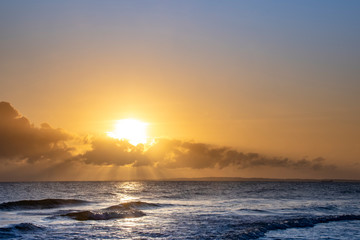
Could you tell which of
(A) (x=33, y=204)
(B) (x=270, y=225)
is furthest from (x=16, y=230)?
(A) (x=33, y=204)

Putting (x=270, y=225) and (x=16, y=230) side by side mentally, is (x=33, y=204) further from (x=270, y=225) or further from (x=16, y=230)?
(x=270, y=225)

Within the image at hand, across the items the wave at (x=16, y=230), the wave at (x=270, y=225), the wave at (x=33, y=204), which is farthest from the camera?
the wave at (x=33, y=204)

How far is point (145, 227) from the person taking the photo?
37.5 meters

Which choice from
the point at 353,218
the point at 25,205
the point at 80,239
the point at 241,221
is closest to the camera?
the point at 80,239

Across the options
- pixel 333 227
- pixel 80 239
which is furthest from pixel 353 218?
pixel 80 239

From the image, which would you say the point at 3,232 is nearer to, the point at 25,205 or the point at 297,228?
the point at 297,228

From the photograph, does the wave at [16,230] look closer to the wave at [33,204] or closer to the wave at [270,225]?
the wave at [270,225]

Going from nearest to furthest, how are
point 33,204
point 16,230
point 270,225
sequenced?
A: point 16,230, point 270,225, point 33,204

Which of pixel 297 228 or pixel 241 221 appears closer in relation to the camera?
pixel 297 228

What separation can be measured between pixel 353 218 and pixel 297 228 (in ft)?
40.9

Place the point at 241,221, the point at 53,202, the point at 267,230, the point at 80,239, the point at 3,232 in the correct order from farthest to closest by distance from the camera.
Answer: the point at 53,202 < the point at 241,221 < the point at 267,230 < the point at 3,232 < the point at 80,239

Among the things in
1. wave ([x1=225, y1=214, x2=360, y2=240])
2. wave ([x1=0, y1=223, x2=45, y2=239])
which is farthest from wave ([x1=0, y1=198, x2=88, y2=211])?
wave ([x1=225, y1=214, x2=360, y2=240])

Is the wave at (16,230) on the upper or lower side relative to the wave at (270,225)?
upper

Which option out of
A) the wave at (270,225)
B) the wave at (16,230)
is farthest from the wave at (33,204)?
the wave at (270,225)
